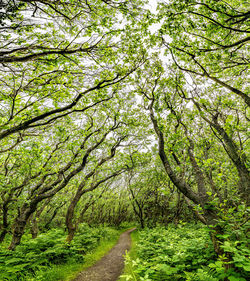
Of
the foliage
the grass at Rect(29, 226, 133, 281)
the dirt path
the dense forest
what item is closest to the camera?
the dense forest

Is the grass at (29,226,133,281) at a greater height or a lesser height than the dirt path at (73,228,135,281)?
greater

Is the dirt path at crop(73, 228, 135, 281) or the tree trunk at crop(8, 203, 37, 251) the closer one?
the dirt path at crop(73, 228, 135, 281)

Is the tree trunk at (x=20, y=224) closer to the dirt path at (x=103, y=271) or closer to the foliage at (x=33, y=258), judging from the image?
the foliage at (x=33, y=258)

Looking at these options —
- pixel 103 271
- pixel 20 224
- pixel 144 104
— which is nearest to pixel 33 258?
pixel 20 224

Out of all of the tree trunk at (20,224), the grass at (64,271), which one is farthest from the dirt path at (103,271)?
the tree trunk at (20,224)

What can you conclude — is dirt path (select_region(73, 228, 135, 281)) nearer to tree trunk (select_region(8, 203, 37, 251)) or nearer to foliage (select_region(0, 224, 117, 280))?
foliage (select_region(0, 224, 117, 280))

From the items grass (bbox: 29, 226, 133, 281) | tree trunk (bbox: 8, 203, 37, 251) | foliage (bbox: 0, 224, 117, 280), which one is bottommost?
grass (bbox: 29, 226, 133, 281)

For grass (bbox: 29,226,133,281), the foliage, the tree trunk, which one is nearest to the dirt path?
grass (bbox: 29,226,133,281)

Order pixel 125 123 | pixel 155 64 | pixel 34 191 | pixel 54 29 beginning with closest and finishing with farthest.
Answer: pixel 54 29, pixel 155 64, pixel 34 191, pixel 125 123

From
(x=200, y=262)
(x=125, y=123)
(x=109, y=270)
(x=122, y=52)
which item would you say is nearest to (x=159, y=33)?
(x=122, y=52)

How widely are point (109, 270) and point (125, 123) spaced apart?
9372mm

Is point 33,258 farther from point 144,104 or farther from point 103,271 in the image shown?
point 144,104

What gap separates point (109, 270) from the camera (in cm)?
845

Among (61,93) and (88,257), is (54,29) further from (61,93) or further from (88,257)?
(88,257)
